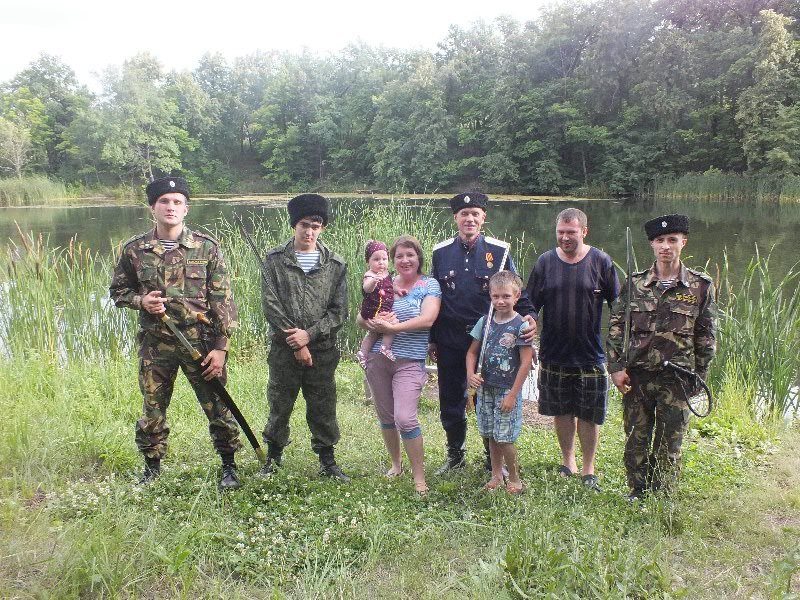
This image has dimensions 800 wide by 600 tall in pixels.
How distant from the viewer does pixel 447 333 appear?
384cm

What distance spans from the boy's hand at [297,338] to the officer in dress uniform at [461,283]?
0.84 m

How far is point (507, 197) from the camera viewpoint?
36.5 m

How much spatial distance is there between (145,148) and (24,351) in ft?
139

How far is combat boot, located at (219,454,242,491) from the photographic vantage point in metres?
3.50

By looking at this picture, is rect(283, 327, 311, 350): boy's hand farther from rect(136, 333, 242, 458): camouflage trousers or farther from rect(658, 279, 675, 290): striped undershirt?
rect(658, 279, 675, 290): striped undershirt

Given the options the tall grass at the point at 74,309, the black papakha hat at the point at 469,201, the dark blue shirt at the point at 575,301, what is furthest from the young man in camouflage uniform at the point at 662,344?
the tall grass at the point at 74,309

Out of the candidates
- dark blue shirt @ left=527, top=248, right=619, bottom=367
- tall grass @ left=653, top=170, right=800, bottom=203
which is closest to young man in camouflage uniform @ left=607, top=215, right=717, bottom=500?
dark blue shirt @ left=527, top=248, right=619, bottom=367

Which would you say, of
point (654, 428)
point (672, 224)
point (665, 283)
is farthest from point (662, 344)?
point (672, 224)

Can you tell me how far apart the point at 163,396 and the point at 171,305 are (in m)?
0.54

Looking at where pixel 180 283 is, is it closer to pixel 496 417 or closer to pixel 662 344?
pixel 496 417

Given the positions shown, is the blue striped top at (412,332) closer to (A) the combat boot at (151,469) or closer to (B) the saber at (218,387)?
(B) the saber at (218,387)

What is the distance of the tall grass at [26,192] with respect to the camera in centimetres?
3028

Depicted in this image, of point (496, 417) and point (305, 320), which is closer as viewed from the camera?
point (496, 417)

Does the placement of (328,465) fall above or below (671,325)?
below
